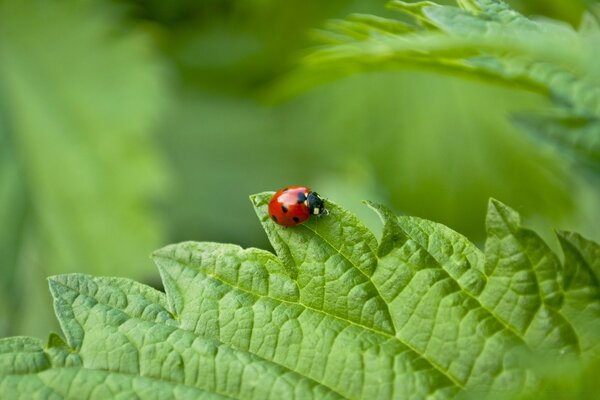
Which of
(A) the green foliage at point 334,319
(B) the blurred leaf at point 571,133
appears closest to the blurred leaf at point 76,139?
(A) the green foliage at point 334,319

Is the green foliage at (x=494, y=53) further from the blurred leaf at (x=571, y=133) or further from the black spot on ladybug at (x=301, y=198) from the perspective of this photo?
the black spot on ladybug at (x=301, y=198)

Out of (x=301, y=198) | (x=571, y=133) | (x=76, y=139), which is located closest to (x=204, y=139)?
(x=76, y=139)

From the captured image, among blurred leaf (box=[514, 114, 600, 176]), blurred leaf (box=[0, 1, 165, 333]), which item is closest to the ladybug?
blurred leaf (box=[514, 114, 600, 176])

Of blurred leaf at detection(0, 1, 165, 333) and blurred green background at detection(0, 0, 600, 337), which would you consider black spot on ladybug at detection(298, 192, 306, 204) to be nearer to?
blurred green background at detection(0, 0, 600, 337)

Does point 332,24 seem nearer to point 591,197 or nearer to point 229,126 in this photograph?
point 591,197

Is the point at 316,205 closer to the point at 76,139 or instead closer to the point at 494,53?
the point at 494,53

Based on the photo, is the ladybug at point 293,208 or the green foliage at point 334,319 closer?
the green foliage at point 334,319
